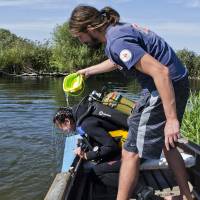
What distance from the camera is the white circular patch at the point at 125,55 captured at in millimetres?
4074

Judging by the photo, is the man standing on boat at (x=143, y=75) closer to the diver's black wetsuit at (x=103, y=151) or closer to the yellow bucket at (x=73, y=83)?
the diver's black wetsuit at (x=103, y=151)

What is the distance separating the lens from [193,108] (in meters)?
10.3

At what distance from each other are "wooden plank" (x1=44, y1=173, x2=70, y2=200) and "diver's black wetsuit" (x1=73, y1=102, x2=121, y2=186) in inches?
21.5

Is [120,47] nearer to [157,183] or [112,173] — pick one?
[112,173]

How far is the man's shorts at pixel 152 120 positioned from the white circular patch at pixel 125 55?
50cm

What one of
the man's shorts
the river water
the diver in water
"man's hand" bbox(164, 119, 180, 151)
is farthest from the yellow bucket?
"man's hand" bbox(164, 119, 180, 151)

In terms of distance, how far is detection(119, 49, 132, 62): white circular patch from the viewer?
4074mm

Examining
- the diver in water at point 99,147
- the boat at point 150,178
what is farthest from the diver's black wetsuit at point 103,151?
the boat at point 150,178

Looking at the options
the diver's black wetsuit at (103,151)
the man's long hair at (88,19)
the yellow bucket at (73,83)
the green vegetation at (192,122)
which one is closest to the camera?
the man's long hair at (88,19)

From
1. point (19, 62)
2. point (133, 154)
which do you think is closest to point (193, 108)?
point (133, 154)

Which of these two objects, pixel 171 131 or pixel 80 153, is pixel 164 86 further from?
pixel 80 153

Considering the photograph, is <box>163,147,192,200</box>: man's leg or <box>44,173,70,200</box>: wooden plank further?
<box>163,147,192,200</box>: man's leg

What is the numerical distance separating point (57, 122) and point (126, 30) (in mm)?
1994

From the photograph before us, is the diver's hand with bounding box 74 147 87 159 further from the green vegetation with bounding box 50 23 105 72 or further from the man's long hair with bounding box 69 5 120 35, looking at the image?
the green vegetation with bounding box 50 23 105 72
